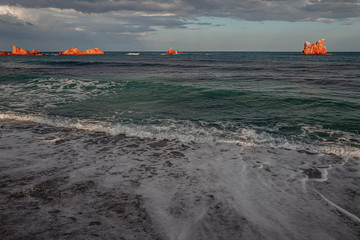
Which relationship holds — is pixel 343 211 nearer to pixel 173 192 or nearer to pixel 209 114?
pixel 173 192

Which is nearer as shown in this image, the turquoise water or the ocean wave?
the ocean wave

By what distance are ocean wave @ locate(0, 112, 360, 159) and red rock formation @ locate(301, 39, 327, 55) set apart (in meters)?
154

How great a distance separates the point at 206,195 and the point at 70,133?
19.0 feet

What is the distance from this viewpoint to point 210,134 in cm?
754

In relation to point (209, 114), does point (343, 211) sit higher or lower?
lower

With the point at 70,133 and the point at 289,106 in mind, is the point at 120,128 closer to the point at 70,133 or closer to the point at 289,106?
the point at 70,133

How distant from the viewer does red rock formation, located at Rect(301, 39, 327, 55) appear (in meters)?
130

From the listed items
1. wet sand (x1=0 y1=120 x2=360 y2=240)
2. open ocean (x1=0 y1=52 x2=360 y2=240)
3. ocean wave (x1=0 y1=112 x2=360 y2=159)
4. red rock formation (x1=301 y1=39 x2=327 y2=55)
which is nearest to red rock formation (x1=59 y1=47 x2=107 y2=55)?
red rock formation (x1=301 y1=39 x2=327 y2=55)

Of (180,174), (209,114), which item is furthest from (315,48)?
(180,174)

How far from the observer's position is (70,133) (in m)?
7.61

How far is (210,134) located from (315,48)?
157563mm

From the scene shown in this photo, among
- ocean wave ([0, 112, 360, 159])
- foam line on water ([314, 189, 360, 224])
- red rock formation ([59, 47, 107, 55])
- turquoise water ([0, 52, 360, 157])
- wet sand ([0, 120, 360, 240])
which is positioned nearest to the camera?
wet sand ([0, 120, 360, 240])

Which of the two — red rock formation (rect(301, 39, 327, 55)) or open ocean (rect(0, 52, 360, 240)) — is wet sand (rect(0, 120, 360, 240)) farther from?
red rock formation (rect(301, 39, 327, 55))

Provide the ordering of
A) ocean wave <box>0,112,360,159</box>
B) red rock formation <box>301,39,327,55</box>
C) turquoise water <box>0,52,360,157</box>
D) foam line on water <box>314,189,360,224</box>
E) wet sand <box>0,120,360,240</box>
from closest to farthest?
wet sand <box>0,120,360,240</box>
foam line on water <box>314,189,360,224</box>
ocean wave <box>0,112,360,159</box>
turquoise water <box>0,52,360,157</box>
red rock formation <box>301,39,327,55</box>
